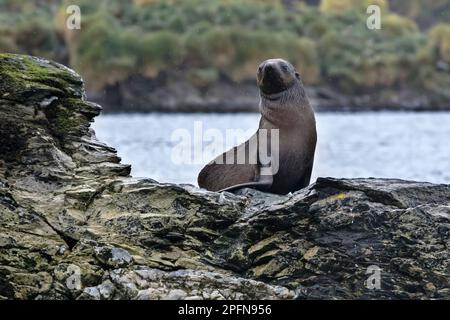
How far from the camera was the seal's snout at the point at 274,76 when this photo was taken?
34.4 ft

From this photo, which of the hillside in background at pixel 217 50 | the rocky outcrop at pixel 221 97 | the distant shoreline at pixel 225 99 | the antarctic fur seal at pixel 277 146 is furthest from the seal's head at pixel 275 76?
the hillside in background at pixel 217 50

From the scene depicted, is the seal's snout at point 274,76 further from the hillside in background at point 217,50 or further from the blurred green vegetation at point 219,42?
the blurred green vegetation at point 219,42

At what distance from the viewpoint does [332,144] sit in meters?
35.5

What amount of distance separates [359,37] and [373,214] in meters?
69.0

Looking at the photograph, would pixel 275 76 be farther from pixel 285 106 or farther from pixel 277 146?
pixel 277 146

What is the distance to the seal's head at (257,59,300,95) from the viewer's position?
10.5 meters

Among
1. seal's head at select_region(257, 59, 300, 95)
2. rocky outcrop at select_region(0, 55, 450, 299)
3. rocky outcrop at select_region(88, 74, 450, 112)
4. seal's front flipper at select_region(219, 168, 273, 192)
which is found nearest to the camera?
rocky outcrop at select_region(0, 55, 450, 299)

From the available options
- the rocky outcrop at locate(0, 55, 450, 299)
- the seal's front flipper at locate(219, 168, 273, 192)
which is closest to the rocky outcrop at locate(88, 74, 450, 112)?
the seal's front flipper at locate(219, 168, 273, 192)

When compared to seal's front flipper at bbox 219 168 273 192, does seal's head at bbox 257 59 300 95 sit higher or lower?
higher

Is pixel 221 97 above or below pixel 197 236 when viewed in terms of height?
below

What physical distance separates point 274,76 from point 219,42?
56209 mm

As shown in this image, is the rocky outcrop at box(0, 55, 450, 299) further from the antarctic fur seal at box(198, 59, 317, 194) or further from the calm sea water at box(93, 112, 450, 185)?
the calm sea water at box(93, 112, 450, 185)

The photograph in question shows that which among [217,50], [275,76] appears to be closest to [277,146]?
[275,76]
